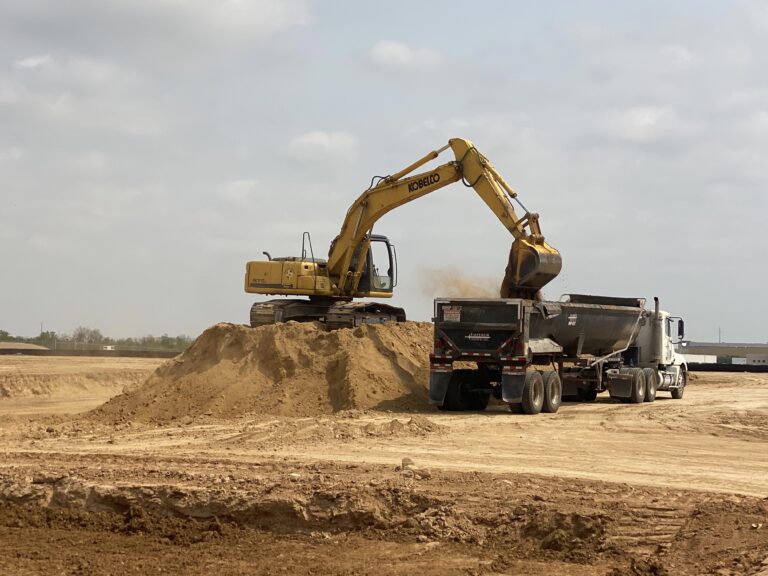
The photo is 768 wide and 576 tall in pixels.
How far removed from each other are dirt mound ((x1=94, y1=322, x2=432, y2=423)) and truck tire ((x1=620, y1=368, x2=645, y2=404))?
5084 millimetres

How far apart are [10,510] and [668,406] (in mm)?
16507

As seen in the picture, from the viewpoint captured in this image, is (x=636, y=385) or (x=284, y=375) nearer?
(x=284, y=375)

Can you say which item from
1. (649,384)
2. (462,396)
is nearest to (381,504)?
(462,396)

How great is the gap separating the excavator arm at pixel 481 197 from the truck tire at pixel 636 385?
3.94 metres

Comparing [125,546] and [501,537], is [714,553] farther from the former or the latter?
[125,546]

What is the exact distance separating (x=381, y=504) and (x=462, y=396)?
11.5 metres

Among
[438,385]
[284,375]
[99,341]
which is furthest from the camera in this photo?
[99,341]

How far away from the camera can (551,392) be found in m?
22.1

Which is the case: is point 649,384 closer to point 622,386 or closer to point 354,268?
point 622,386

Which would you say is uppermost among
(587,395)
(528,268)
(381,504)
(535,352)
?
(528,268)

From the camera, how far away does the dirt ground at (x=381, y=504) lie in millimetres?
9859

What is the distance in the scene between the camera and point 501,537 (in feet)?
33.8

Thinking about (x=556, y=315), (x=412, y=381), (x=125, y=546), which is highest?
(x=556, y=315)

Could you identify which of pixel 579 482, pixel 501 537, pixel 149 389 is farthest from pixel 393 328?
pixel 501 537
